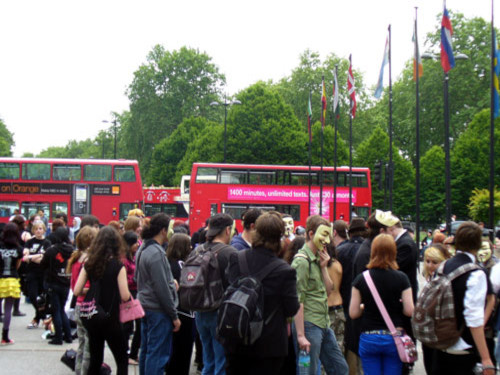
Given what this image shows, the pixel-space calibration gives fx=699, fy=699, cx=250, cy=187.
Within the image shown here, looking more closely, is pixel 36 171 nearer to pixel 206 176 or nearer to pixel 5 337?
pixel 206 176

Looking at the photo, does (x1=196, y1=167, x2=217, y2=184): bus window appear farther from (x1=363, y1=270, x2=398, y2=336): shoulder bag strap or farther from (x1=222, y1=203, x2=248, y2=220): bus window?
(x1=363, y1=270, x2=398, y2=336): shoulder bag strap

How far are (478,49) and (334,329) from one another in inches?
2099

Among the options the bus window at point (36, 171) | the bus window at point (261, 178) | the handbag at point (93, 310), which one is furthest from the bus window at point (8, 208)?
the handbag at point (93, 310)

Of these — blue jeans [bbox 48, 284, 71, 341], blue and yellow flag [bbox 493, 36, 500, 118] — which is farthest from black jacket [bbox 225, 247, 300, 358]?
blue and yellow flag [bbox 493, 36, 500, 118]

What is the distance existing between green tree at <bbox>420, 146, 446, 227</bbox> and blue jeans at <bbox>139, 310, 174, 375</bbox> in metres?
47.4

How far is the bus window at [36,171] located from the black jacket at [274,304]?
29351 mm

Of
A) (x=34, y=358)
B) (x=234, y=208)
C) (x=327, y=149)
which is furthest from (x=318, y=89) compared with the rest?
(x=34, y=358)

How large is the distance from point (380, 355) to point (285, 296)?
3.65 feet

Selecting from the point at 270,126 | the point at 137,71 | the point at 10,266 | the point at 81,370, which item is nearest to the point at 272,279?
the point at 81,370

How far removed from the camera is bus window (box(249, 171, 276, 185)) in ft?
112

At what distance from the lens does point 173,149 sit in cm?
6538

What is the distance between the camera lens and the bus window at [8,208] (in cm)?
3209

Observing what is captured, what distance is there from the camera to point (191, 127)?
213 ft

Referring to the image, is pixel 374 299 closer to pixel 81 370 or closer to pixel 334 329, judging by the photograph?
pixel 334 329
